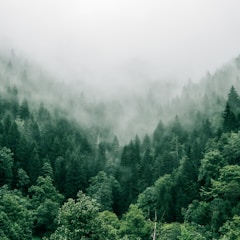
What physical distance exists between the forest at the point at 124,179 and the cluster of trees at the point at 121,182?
0.57 ft

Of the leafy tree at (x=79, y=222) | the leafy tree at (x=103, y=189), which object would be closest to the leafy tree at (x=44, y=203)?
the leafy tree at (x=103, y=189)

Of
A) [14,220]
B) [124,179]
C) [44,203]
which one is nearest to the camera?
[14,220]

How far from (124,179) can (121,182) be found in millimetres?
1460

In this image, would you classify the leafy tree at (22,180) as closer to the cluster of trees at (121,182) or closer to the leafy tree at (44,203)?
the cluster of trees at (121,182)

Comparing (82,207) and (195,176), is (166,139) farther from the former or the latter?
(82,207)

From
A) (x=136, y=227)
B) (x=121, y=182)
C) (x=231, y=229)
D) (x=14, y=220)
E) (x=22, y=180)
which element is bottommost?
(x=231, y=229)

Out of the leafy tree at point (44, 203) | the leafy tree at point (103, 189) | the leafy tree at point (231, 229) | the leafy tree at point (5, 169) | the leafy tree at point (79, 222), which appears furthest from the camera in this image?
the leafy tree at point (103, 189)

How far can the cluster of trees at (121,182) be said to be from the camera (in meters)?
71.3

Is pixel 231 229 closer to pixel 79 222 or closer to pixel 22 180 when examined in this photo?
pixel 79 222

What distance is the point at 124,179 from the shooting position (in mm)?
124062

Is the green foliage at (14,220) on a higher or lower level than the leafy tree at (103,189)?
lower

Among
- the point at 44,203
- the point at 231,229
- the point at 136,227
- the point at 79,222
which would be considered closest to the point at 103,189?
the point at 44,203

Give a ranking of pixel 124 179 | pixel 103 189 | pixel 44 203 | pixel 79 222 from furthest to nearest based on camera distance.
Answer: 1. pixel 124 179
2. pixel 103 189
3. pixel 44 203
4. pixel 79 222

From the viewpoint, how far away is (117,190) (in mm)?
118500
